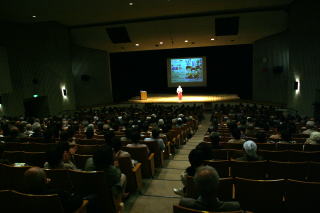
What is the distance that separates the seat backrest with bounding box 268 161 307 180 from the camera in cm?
313

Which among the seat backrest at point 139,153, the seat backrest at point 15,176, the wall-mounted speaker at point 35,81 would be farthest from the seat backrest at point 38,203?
the wall-mounted speaker at point 35,81

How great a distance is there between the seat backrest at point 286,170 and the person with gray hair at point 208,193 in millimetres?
1492

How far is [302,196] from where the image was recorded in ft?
8.00

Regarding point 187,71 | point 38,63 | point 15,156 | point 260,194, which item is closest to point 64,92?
point 38,63

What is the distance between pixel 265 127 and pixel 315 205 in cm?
407

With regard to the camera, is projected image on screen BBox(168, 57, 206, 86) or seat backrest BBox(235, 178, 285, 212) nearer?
seat backrest BBox(235, 178, 285, 212)

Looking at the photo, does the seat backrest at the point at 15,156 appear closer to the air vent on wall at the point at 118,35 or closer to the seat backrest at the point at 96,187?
the seat backrest at the point at 96,187

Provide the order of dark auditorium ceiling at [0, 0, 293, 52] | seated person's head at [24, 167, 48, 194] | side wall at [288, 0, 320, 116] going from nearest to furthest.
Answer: seated person's head at [24, 167, 48, 194]
side wall at [288, 0, 320, 116]
dark auditorium ceiling at [0, 0, 293, 52]

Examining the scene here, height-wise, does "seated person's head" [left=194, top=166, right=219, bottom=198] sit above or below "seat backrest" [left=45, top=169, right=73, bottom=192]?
above

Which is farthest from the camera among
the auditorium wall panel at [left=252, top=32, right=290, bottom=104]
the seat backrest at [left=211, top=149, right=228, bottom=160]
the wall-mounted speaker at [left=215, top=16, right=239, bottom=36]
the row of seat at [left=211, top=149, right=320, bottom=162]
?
the auditorium wall panel at [left=252, top=32, right=290, bottom=104]

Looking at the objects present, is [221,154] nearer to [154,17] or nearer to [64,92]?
[154,17]

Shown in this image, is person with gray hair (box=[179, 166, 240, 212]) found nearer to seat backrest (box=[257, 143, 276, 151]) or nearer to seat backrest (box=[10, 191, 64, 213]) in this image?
seat backrest (box=[10, 191, 64, 213])

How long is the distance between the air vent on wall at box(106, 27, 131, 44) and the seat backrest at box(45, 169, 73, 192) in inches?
530

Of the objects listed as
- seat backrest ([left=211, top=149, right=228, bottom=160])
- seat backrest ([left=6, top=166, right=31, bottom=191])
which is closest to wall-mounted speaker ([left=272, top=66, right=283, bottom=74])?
seat backrest ([left=211, top=149, right=228, bottom=160])
